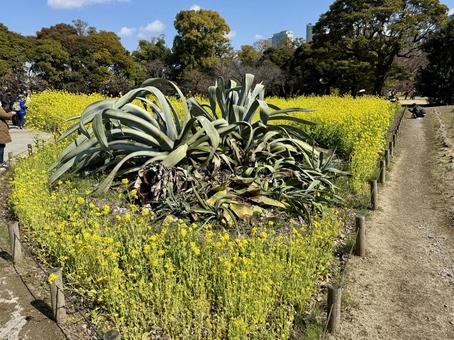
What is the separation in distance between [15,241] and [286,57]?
34894 millimetres

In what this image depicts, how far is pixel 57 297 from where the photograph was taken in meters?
2.81

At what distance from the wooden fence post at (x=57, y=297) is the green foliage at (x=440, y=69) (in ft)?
85.4

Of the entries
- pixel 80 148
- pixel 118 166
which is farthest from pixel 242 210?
pixel 80 148

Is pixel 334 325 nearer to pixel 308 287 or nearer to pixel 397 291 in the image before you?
pixel 308 287

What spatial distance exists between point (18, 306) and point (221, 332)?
1632mm

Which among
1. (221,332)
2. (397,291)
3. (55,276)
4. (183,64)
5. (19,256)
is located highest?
(183,64)

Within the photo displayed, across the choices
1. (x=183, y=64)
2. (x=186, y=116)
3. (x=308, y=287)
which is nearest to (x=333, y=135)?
(x=186, y=116)

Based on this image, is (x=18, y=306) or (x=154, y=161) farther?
(x=154, y=161)

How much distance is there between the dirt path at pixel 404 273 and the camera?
11.2 feet

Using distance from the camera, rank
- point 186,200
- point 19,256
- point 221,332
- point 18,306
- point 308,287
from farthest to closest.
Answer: point 186,200
point 19,256
point 308,287
point 18,306
point 221,332

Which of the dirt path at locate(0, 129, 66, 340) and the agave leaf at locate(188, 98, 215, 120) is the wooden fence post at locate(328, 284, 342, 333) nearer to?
the dirt path at locate(0, 129, 66, 340)

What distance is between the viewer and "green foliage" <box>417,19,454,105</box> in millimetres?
23500

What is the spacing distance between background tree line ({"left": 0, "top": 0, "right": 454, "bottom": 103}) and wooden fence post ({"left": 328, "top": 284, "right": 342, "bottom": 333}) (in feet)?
57.6

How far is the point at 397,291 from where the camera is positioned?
13.0 ft
